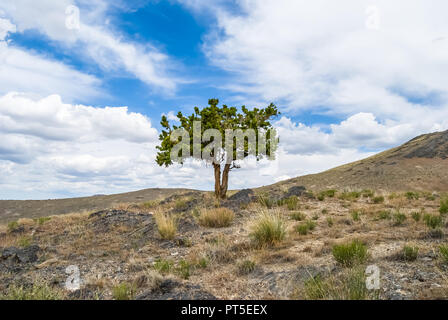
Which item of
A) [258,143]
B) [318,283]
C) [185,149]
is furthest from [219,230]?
[258,143]

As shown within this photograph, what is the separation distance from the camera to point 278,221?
8242 mm

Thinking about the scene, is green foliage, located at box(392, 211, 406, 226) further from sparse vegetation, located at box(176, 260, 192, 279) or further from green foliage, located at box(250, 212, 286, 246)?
sparse vegetation, located at box(176, 260, 192, 279)

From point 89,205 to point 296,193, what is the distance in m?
31.7

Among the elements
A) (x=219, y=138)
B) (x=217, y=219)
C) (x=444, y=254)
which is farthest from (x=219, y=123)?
(x=444, y=254)

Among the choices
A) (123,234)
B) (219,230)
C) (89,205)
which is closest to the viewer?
(219,230)

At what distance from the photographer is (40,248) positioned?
9.84m

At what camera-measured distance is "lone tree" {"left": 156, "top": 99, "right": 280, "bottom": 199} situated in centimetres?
1973

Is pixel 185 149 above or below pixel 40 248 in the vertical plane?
above

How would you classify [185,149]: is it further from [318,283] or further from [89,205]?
[89,205]

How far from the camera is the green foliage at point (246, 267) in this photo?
598 cm

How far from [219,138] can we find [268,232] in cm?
1207

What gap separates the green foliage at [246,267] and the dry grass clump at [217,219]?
5.59 metres

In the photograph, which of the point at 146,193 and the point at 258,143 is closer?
the point at 258,143
